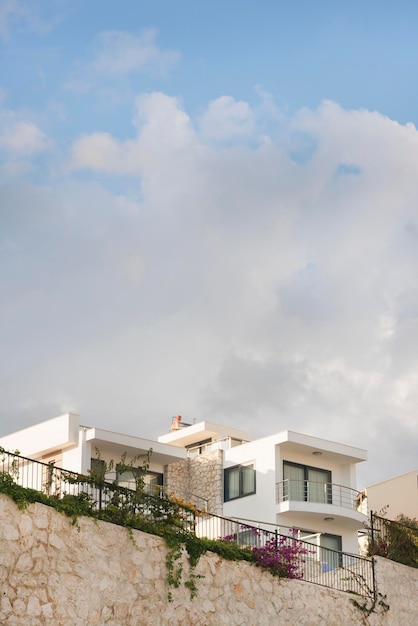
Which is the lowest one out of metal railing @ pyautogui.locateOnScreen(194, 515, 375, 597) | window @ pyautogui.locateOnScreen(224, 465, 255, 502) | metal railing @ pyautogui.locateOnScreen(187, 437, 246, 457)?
metal railing @ pyautogui.locateOnScreen(194, 515, 375, 597)

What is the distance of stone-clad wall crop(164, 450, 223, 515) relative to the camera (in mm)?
49750

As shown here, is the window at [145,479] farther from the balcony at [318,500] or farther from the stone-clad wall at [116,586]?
the stone-clad wall at [116,586]

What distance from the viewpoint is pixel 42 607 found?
28.1m

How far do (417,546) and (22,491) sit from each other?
59.9 ft

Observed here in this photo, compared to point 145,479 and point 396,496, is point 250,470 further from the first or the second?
point 396,496

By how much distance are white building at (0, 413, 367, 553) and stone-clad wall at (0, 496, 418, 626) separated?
39.5 feet

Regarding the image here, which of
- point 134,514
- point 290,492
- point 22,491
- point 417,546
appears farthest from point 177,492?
point 22,491

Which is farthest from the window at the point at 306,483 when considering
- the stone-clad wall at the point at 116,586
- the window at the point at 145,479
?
the stone-clad wall at the point at 116,586

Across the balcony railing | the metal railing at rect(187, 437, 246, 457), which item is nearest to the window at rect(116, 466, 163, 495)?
the metal railing at rect(187, 437, 246, 457)

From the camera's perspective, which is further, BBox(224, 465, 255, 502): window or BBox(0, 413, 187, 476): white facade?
BBox(224, 465, 255, 502): window

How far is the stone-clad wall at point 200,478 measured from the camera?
4975 cm

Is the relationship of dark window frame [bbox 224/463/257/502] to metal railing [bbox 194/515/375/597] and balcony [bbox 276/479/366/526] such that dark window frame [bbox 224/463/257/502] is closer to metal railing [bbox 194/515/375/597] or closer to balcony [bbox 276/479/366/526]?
balcony [bbox 276/479/366/526]

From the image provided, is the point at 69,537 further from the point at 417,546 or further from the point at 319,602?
the point at 417,546

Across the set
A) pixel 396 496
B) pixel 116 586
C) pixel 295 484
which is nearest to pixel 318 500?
pixel 295 484
